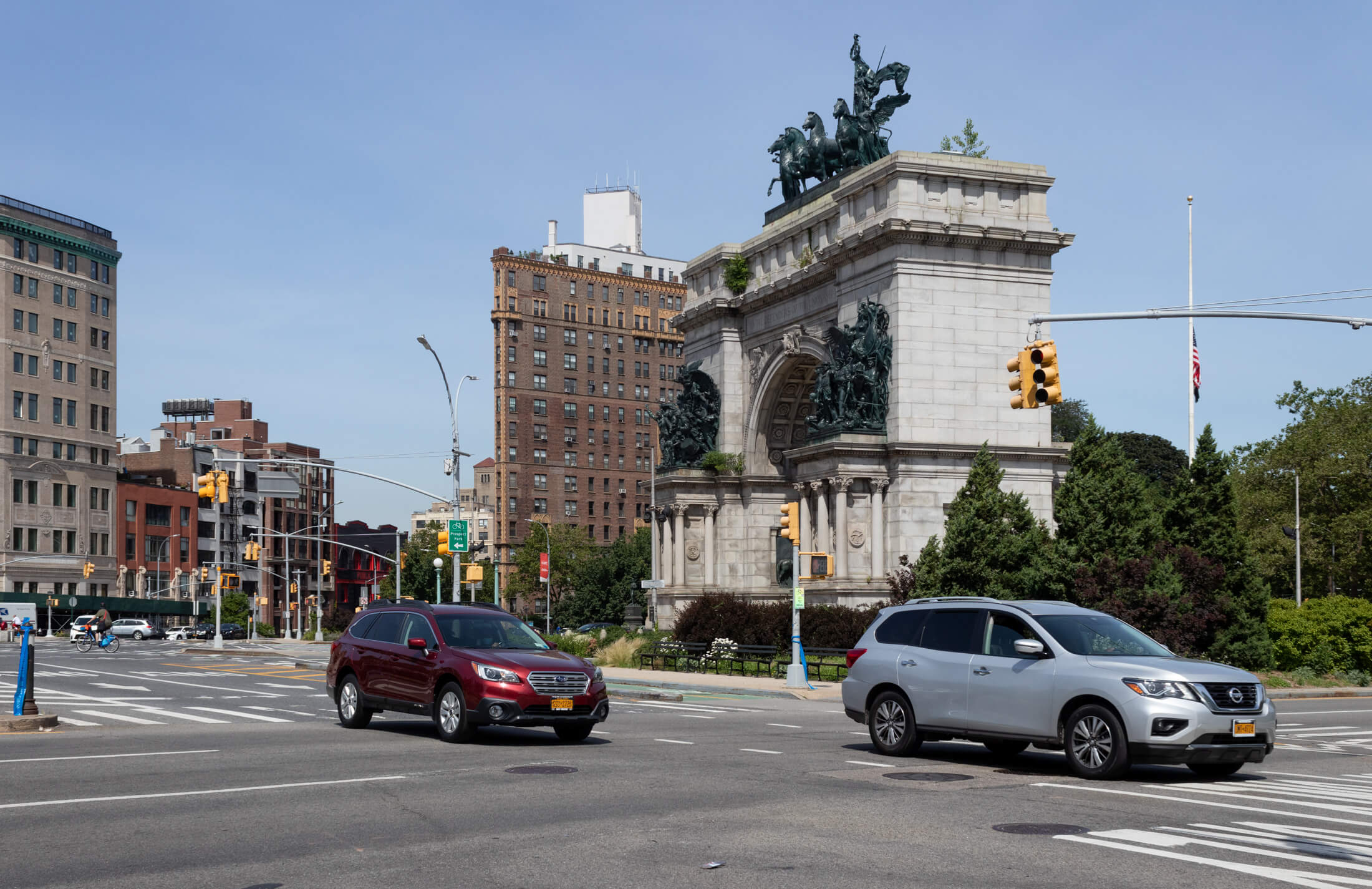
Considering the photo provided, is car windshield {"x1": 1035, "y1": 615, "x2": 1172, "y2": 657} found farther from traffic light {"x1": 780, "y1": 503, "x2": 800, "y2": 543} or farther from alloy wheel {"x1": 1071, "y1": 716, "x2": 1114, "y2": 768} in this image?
traffic light {"x1": 780, "y1": 503, "x2": 800, "y2": 543}

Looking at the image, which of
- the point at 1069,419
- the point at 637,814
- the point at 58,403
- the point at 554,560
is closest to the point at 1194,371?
the point at 637,814

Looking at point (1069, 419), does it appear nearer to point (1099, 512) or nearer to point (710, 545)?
point (710, 545)

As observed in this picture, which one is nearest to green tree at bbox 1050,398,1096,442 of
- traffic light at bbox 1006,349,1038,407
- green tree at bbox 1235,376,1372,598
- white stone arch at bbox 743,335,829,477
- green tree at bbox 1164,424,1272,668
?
green tree at bbox 1235,376,1372,598

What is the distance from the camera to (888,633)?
16891mm

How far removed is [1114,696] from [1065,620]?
61.1 inches

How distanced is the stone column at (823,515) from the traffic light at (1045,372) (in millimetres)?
25393

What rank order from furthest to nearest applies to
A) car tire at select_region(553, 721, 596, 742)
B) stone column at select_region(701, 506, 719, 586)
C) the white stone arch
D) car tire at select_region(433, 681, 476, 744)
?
stone column at select_region(701, 506, 719, 586) < the white stone arch < car tire at select_region(553, 721, 596, 742) < car tire at select_region(433, 681, 476, 744)

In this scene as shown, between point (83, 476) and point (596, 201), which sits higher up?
point (596, 201)

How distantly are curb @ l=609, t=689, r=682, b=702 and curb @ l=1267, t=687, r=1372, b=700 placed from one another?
45.6 feet

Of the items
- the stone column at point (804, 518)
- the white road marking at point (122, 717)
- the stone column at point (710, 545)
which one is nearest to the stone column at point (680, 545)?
the stone column at point (710, 545)

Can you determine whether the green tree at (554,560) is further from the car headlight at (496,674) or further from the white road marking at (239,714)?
the car headlight at (496,674)

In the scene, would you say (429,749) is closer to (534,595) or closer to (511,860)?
(511,860)

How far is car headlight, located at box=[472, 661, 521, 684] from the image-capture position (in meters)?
17.2

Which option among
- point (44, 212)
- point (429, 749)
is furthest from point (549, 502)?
point (429, 749)
